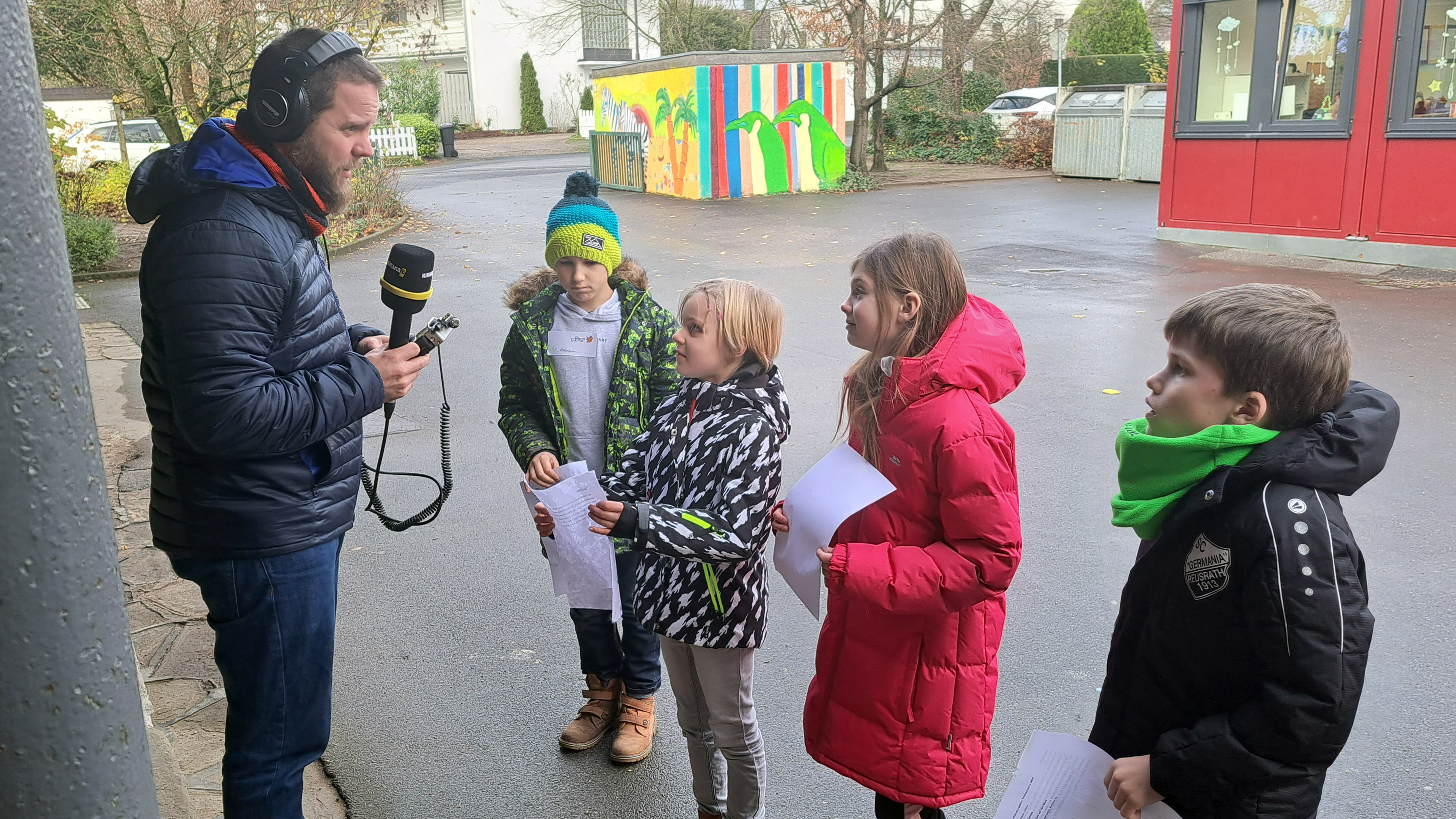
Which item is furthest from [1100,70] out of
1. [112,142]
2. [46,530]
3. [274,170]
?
[46,530]

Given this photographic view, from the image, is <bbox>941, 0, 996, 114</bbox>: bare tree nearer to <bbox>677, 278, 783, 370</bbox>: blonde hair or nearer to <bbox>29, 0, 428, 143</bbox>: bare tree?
<bbox>29, 0, 428, 143</bbox>: bare tree

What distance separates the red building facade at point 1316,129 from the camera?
36.2 ft

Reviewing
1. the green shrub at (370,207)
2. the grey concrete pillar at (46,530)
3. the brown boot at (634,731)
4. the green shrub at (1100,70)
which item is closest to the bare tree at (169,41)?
the green shrub at (370,207)

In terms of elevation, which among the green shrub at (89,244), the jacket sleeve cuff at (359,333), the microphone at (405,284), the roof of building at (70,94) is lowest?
the green shrub at (89,244)

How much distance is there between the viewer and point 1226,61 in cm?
1267

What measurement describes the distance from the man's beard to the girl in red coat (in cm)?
117

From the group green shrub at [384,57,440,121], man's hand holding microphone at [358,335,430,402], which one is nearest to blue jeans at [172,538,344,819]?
man's hand holding microphone at [358,335,430,402]

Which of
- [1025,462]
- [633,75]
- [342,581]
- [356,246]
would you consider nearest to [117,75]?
[356,246]

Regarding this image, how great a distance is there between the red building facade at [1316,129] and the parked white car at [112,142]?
63.7 ft

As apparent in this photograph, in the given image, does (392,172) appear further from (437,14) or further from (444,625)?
(437,14)

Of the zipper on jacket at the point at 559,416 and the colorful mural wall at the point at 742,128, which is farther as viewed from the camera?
the colorful mural wall at the point at 742,128

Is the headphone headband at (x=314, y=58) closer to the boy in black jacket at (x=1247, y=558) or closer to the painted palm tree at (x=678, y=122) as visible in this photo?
the boy in black jacket at (x=1247, y=558)

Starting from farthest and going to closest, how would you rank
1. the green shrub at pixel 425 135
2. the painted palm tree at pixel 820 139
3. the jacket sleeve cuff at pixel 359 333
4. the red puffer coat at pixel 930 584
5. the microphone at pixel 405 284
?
the green shrub at pixel 425 135
the painted palm tree at pixel 820 139
the jacket sleeve cuff at pixel 359 333
the microphone at pixel 405 284
the red puffer coat at pixel 930 584

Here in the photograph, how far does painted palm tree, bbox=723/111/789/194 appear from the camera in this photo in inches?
786
